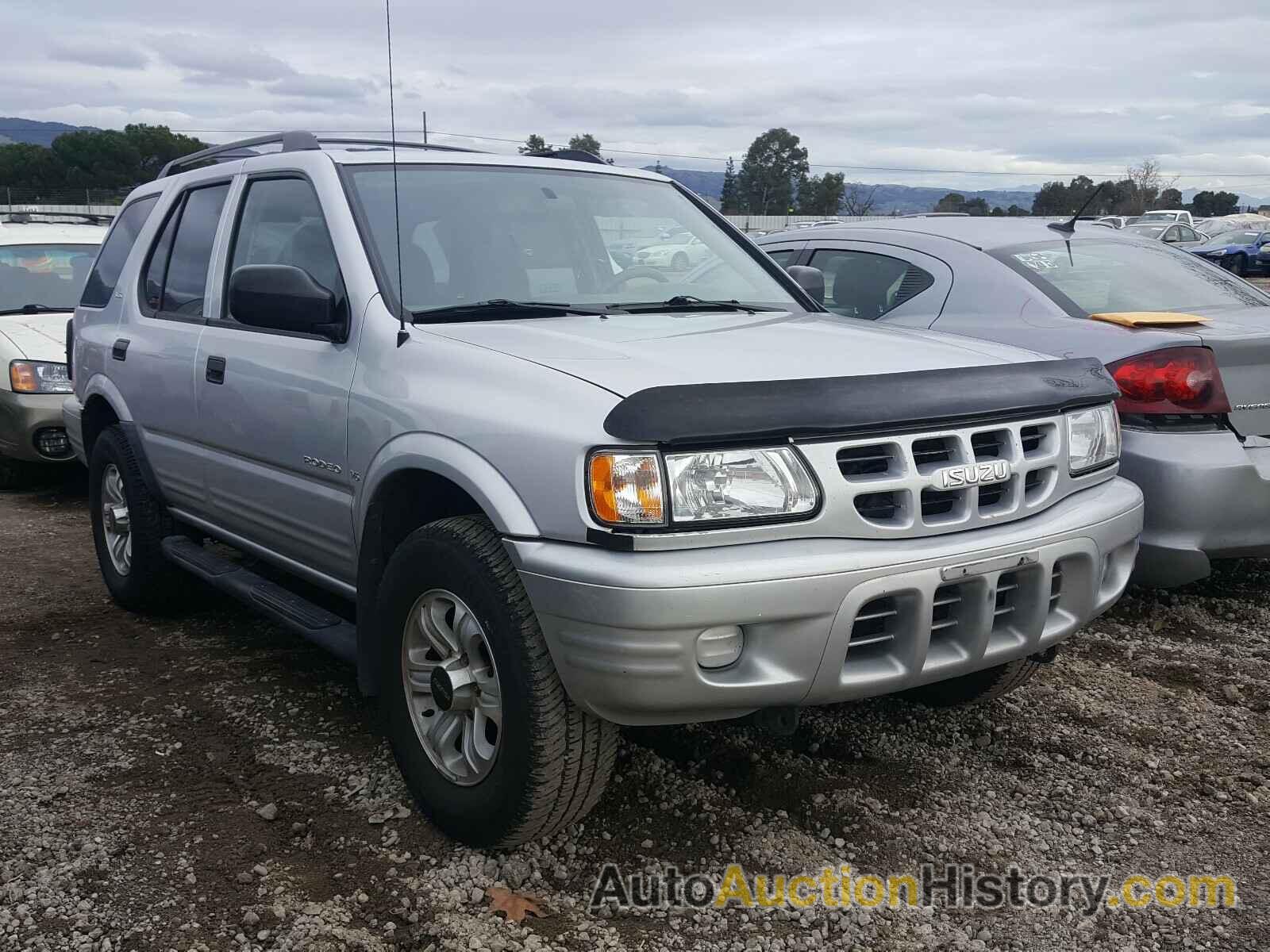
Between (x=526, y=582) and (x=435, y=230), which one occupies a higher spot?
(x=435, y=230)

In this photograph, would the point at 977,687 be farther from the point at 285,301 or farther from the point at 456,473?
the point at 285,301

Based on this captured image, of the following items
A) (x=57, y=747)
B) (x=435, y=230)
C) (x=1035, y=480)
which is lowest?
(x=57, y=747)

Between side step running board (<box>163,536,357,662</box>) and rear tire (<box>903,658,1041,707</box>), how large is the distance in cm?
177

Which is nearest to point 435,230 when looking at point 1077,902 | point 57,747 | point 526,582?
point 526,582

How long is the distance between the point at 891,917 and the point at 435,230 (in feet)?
7.56

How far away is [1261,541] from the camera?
4.26 m

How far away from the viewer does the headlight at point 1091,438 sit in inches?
120

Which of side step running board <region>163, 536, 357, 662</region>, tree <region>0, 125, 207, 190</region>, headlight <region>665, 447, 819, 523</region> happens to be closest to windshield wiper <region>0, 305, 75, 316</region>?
side step running board <region>163, 536, 357, 662</region>

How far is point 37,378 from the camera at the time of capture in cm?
738

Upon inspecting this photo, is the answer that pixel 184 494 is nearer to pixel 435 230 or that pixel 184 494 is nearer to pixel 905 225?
pixel 435 230

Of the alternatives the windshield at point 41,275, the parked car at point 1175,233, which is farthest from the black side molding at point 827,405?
the parked car at point 1175,233

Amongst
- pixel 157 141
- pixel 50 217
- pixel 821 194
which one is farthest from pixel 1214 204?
pixel 50 217

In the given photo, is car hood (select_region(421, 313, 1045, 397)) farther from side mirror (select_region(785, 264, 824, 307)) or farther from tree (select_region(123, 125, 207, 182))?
tree (select_region(123, 125, 207, 182))

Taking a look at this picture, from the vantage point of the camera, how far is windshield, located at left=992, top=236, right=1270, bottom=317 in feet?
16.3
